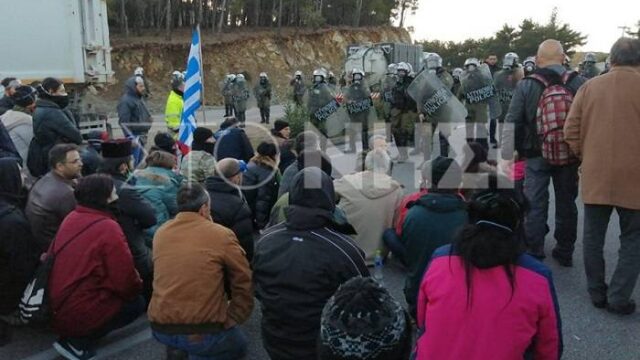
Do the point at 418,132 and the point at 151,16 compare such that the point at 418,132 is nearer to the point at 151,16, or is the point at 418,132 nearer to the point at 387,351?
the point at 387,351

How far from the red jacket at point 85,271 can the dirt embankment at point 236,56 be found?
25339 millimetres

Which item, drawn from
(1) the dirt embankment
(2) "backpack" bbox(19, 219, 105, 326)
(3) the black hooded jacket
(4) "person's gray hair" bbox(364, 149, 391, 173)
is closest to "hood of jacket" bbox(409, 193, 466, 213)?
(4) "person's gray hair" bbox(364, 149, 391, 173)

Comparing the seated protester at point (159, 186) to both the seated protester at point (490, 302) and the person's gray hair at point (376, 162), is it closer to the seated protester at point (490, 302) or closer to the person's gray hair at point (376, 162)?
the person's gray hair at point (376, 162)

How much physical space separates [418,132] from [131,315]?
24.4 ft

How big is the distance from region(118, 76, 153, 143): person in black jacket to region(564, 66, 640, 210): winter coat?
6.65m

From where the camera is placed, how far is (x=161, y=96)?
104ft

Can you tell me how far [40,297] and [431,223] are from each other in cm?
268

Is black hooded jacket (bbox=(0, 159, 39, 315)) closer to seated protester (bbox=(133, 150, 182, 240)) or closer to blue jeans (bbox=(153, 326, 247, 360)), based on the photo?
seated protester (bbox=(133, 150, 182, 240))

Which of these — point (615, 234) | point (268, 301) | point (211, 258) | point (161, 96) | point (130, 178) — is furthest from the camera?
point (161, 96)

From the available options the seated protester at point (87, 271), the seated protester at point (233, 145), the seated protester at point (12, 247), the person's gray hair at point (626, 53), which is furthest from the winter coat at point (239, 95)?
the person's gray hair at point (626, 53)

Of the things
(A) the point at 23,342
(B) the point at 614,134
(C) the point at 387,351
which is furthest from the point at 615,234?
(A) the point at 23,342

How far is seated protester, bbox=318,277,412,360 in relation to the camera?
1.90 metres

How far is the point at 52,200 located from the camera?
4.31 metres

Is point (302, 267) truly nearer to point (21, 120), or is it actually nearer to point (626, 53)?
point (626, 53)
